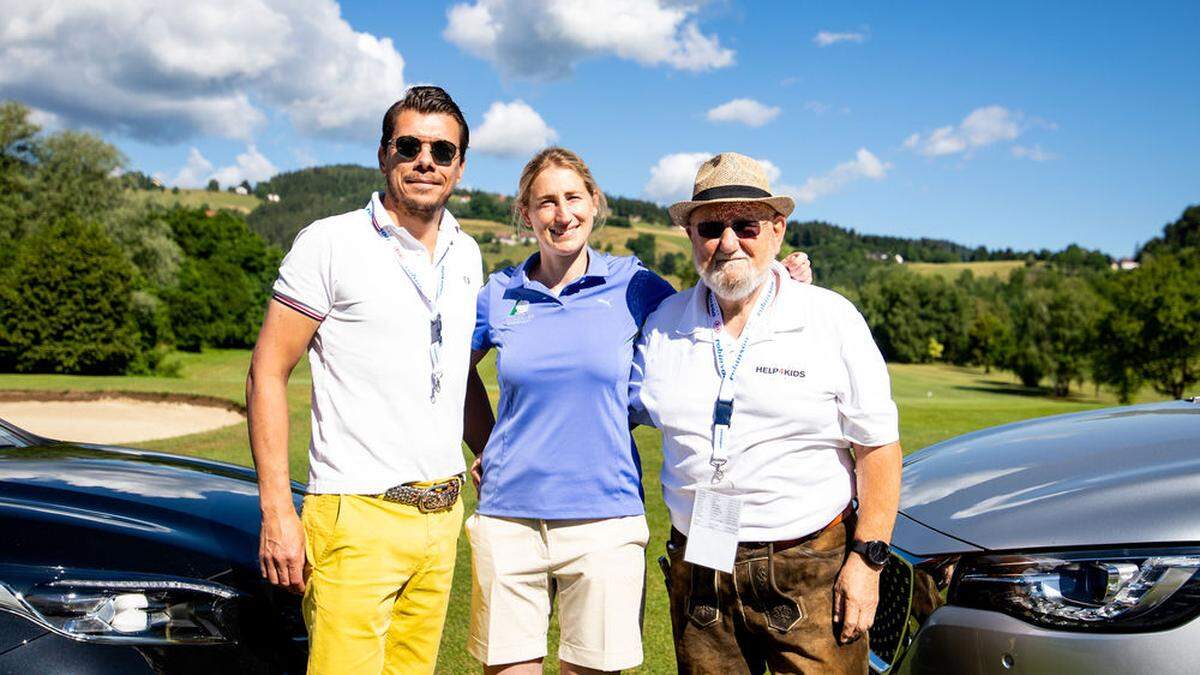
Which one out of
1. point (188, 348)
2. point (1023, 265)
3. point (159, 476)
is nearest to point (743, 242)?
point (159, 476)

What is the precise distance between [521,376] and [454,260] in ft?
1.50

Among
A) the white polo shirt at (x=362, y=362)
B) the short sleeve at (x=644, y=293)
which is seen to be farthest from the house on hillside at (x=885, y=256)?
the white polo shirt at (x=362, y=362)

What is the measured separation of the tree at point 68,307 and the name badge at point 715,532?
42.2 m

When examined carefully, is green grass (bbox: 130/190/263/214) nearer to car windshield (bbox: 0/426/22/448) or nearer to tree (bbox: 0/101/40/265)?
tree (bbox: 0/101/40/265)

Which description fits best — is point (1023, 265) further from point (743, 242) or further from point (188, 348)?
point (743, 242)

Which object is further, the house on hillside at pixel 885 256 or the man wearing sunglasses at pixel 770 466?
the house on hillside at pixel 885 256

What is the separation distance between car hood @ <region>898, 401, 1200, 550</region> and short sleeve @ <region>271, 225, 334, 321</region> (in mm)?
2021

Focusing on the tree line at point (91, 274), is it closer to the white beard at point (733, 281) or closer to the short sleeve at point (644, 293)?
the short sleeve at point (644, 293)

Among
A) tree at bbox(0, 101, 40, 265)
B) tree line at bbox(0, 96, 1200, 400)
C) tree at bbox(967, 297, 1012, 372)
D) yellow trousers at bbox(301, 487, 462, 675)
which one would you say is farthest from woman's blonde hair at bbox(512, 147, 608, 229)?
tree at bbox(967, 297, 1012, 372)

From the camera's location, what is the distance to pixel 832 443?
8.36 feet

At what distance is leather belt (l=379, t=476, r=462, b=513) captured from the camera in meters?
2.45

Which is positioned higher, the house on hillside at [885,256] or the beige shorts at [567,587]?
the house on hillside at [885,256]

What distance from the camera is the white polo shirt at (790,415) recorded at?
248cm

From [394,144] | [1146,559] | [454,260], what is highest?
[394,144]
